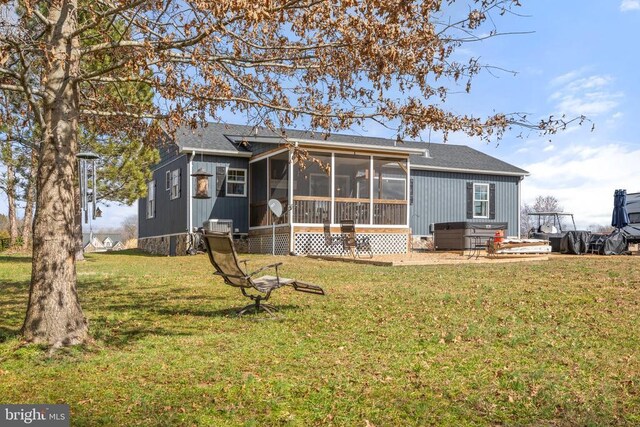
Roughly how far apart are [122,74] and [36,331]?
12.9 feet

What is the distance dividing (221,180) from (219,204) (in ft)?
2.99

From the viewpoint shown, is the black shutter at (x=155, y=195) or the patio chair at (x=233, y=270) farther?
the black shutter at (x=155, y=195)

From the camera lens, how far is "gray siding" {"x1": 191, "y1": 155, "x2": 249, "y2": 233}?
859 inches

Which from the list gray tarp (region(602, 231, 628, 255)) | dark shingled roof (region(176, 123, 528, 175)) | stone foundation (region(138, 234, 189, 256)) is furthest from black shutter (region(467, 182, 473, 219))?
stone foundation (region(138, 234, 189, 256))

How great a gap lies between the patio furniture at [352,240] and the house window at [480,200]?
917cm

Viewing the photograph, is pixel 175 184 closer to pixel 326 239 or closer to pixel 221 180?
pixel 221 180

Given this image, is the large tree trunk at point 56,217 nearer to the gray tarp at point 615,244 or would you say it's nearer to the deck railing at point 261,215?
the deck railing at point 261,215

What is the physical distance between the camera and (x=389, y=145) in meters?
23.1

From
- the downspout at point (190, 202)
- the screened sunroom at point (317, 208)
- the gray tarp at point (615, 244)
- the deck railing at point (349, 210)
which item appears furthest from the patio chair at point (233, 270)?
the gray tarp at point (615, 244)

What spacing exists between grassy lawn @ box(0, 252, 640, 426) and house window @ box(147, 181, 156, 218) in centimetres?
1846

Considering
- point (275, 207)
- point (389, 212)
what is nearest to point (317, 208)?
point (275, 207)

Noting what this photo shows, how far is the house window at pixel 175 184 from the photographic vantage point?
23202mm

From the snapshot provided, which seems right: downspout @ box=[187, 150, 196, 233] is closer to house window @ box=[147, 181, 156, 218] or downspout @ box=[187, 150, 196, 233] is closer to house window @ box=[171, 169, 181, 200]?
house window @ box=[171, 169, 181, 200]

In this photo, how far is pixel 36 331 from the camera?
5.73 m
